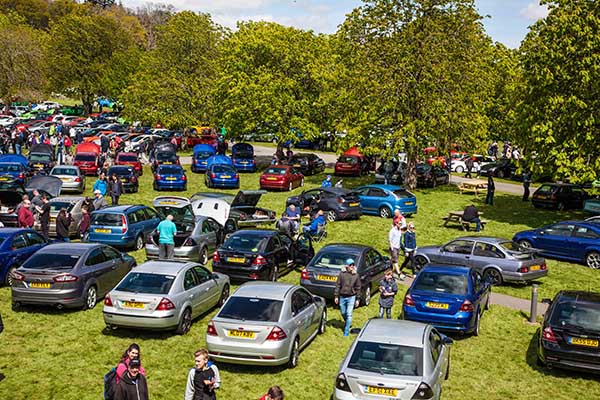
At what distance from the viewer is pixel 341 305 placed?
48.2 feet

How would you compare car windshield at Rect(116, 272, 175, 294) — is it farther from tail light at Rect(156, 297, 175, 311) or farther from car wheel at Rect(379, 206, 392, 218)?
car wheel at Rect(379, 206, 392, 218)

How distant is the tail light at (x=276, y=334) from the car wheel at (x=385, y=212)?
1857cm

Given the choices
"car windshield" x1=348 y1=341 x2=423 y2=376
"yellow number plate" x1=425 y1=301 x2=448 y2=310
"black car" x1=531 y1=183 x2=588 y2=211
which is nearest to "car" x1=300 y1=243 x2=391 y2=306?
"yellow number plate" x1=425 y1=301 x2=448 y2=310

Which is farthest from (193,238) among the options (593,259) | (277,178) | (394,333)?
(277,178)

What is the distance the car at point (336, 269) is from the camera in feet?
54.5

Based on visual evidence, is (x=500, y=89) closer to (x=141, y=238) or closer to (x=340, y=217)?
(x=340, y=217)

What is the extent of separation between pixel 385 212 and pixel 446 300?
1578 cm

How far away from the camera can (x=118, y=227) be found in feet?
69.1

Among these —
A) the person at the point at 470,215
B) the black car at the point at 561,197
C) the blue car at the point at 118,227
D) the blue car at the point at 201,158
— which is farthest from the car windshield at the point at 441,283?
the blue car at the point at 201,158

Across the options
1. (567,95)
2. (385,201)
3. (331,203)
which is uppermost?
(567,95)

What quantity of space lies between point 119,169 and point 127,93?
2706 cm

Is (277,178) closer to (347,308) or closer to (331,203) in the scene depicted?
(331,203)

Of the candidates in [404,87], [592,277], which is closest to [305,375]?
[592,277]

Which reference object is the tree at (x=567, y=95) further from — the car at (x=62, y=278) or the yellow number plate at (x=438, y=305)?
the car at (x=62, y=278)
